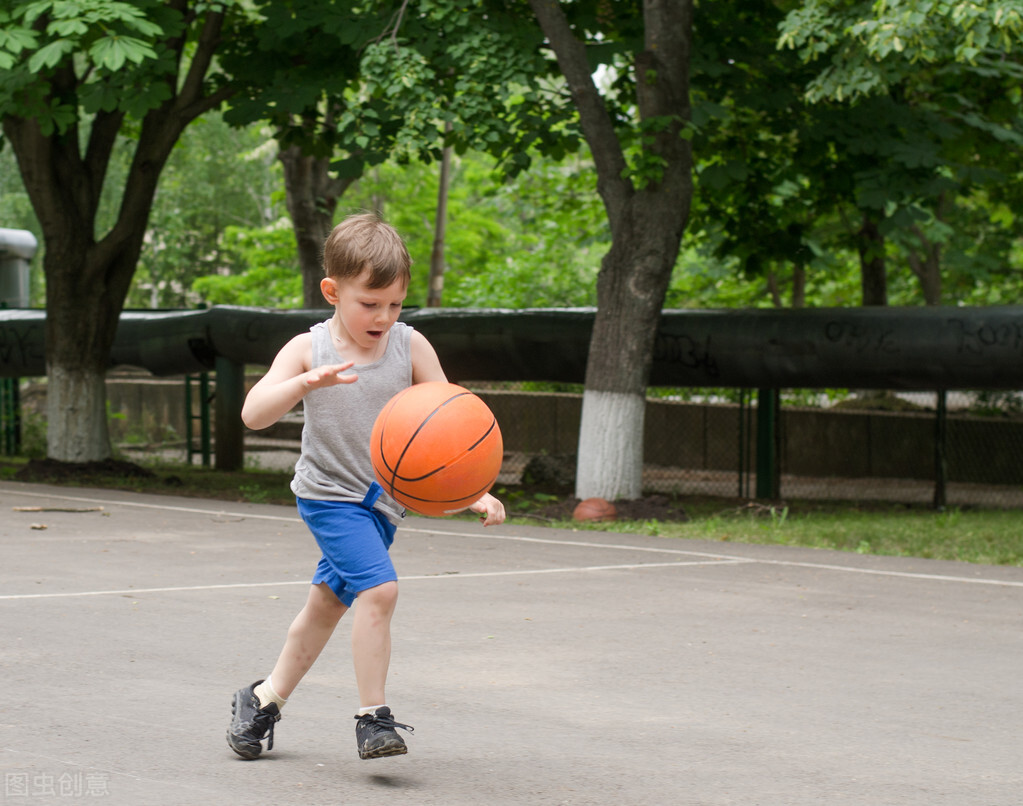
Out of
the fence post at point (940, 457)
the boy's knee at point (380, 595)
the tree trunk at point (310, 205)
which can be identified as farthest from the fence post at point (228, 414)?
the boy's knee at point (380, 595)

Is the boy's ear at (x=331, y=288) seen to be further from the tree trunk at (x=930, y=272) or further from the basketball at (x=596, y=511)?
the tree trunk at (x=930, y=272)

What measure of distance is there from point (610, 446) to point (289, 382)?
29.0 feet

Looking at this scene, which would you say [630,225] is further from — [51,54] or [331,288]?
[331,288]

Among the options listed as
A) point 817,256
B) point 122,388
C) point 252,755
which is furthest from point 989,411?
point 122,388

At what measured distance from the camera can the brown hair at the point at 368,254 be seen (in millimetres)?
3861

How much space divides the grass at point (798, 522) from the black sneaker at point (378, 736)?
23.4 ft

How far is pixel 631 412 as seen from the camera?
493 inches

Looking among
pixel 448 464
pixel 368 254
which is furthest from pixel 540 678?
pixel 368 254

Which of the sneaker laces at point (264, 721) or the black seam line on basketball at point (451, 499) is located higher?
the black seam line on basketball at point (451, 499)

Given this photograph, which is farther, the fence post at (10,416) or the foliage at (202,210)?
the foliage at (202,210)

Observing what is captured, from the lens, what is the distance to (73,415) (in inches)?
623

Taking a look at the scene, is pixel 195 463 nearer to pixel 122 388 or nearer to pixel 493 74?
pixel 122 388

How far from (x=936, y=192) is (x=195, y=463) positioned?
12.3 m

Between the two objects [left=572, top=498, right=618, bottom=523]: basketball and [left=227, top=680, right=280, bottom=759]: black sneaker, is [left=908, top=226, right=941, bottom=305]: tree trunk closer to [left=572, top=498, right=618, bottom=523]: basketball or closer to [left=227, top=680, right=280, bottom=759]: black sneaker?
[left=572, top=498, right=618, bottom=523]: basketball
